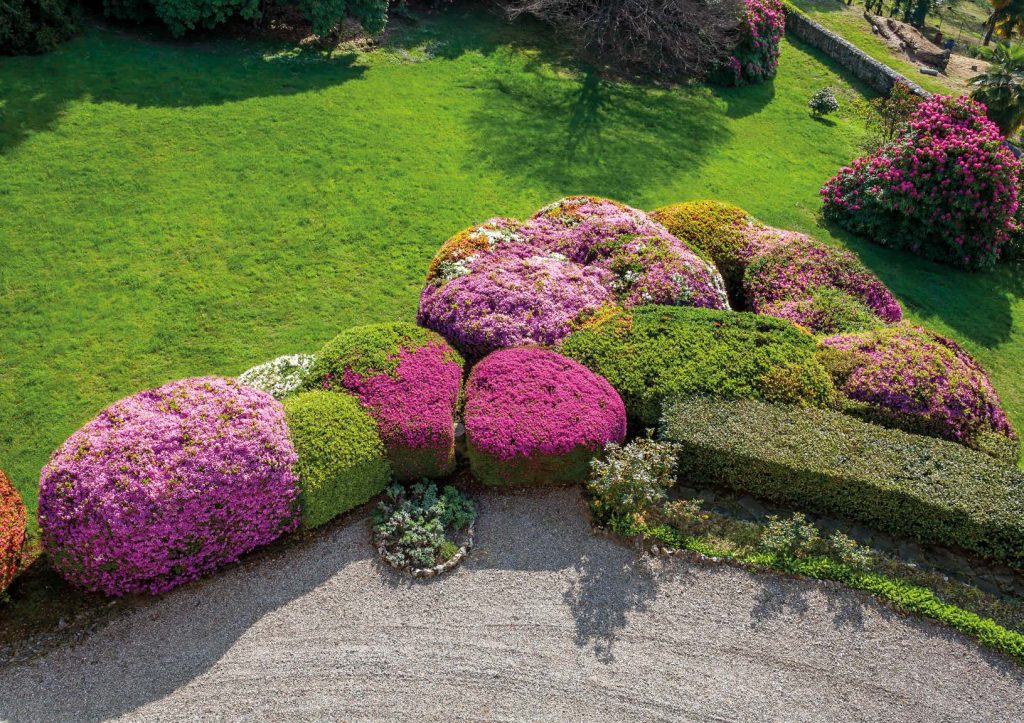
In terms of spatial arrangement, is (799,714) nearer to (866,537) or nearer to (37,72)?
(866,537)

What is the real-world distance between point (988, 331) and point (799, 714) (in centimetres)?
1303

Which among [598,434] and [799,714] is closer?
[799,714]

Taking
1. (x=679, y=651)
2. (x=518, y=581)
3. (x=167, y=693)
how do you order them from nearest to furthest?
(x=167, y=693) → (x=679, y=651) → (x=518, y=581)

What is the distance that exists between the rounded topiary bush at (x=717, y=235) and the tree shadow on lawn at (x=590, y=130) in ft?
12.2

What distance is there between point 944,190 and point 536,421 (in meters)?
14.9

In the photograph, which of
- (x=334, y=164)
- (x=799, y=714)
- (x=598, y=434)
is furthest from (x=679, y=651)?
(x=334, y=164)

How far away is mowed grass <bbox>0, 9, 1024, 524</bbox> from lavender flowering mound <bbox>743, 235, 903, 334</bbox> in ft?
8.30

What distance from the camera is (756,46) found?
28.3 meters

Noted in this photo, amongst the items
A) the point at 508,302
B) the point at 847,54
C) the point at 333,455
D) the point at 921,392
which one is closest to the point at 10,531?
the point at 333,455

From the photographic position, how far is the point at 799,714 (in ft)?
31.4

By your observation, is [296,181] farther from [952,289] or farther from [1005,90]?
[1005,90]

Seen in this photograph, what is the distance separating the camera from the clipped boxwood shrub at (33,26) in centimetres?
2209

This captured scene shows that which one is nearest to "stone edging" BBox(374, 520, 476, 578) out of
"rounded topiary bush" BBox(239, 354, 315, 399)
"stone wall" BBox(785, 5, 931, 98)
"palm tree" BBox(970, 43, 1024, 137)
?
"rounded topiary bush" BBox(239, 354, 315, 399)

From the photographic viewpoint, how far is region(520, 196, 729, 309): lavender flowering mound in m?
15.0
